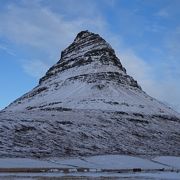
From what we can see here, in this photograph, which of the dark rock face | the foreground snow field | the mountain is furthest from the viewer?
the dark rock face

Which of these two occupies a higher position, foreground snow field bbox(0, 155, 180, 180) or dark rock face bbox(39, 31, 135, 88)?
dark rock face bbox(39, 31, 135, 88)

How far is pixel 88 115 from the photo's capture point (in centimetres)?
6444

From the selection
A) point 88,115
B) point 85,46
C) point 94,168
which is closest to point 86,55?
point 85,46

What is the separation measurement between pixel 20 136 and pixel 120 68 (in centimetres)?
5815

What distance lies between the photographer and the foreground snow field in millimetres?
21156

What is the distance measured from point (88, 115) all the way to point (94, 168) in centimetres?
3970

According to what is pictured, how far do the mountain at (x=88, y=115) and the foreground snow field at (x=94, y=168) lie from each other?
30.3 ft

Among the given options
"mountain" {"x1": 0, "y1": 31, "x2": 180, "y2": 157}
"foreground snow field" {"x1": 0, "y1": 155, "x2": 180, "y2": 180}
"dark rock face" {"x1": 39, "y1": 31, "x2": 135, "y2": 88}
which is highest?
"dark rock face" {"x1": 39, "y1": 31, "x2": 135, "y2": 88}

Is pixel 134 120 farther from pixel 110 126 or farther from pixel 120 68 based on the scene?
pixel 120 68

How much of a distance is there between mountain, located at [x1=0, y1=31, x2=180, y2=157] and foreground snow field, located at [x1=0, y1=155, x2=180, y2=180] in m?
9.24

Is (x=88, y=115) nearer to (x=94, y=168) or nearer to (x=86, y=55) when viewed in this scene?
(x=86, y=55)

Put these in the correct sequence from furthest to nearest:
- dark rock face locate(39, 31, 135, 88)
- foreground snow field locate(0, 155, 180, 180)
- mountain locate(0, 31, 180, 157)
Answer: dark rock face locate(39, 31, 135, 88), mountain locate(0, 31, 180, 157), foreground snow field locate(0, 155, 180, 180)

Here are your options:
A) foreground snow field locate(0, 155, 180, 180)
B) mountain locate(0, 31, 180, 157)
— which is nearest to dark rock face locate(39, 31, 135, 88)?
mountain locate(0, 31, 180, 157)

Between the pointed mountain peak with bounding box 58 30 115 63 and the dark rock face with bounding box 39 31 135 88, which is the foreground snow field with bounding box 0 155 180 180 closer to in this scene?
the dark rock face with bounding box 39 31 135 88
